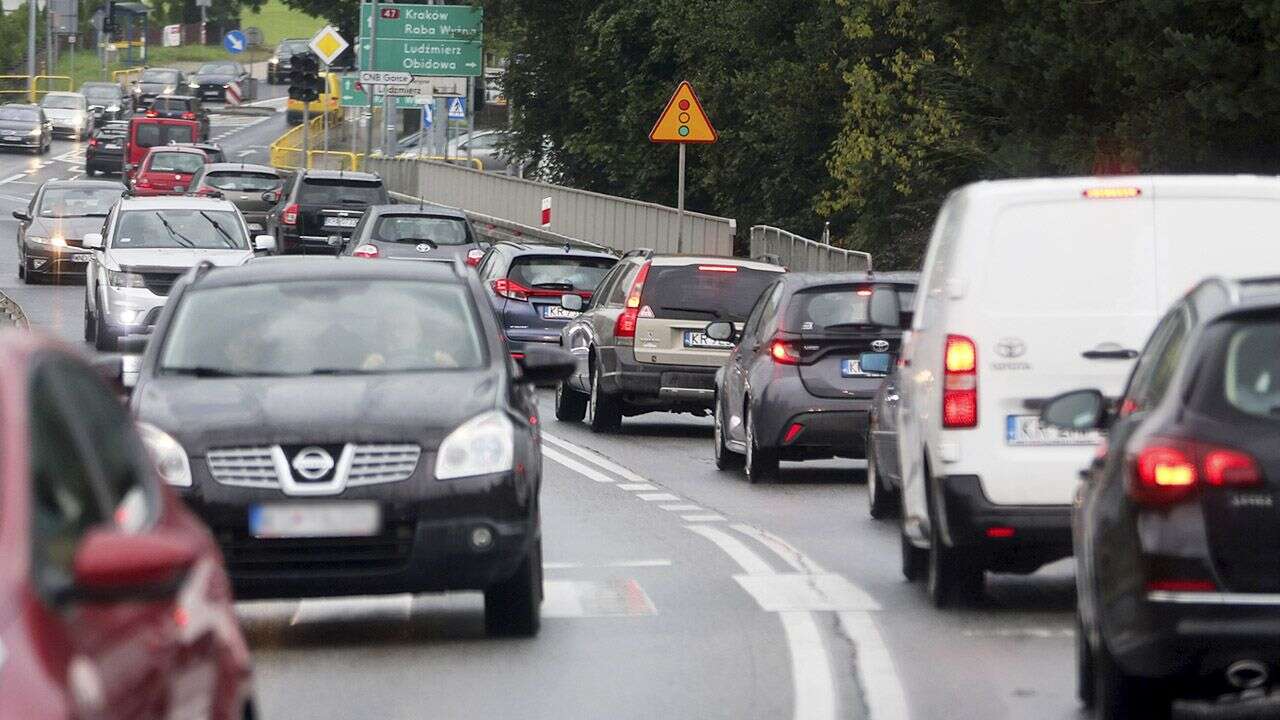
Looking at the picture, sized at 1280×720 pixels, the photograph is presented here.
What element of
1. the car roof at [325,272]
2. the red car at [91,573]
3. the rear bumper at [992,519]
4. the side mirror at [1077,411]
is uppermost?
the red car at [91,573]

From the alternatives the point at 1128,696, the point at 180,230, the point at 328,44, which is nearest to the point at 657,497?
the point at 1128,696

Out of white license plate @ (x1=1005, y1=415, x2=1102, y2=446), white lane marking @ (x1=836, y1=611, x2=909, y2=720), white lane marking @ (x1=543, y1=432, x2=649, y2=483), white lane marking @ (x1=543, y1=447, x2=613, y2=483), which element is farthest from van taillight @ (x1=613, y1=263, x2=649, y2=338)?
white license plate @ (x1=1005, y1=415, x2=1102, y2=446)

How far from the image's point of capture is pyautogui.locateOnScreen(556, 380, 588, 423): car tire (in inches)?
1013

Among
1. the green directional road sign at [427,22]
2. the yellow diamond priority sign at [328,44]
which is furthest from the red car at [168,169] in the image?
the green directional road sign at [427,22]

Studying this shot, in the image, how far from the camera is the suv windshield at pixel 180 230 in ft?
103

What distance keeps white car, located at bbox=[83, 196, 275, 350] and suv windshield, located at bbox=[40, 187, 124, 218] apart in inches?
514

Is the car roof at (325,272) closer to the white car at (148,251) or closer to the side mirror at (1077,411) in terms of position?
the side mirror at (1077,411)

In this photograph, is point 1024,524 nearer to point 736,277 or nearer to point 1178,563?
point 1178,563

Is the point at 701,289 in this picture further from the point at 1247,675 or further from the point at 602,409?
the point at 1247,675

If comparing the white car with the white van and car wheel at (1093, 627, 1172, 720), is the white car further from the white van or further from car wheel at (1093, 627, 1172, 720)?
car wheel at (1093, 627, 1172, 720)

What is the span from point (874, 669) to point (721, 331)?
11.1 meters

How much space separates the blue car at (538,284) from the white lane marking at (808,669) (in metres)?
17.3

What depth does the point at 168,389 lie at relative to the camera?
1092cm

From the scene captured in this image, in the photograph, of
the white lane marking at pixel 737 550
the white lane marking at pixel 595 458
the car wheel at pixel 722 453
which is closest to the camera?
the white lane marking at pixel 737 550
